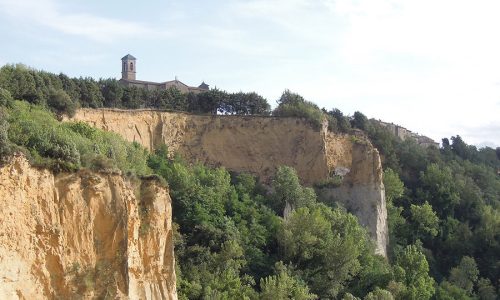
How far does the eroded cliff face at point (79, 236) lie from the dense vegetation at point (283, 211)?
2.82 feet

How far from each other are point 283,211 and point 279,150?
25.5ft

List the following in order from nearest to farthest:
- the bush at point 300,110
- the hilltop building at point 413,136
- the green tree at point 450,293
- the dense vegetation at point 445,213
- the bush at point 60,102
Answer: the bush at point 60,102 → the green tree at point 450,293 → the dense vegetation at point 445,213 → the bush at point 300,110 → the hilltop building at point 413,136

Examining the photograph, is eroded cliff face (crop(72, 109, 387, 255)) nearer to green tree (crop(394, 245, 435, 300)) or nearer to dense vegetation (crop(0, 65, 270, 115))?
dense vegetation (crop(0, 65, 270, 115))

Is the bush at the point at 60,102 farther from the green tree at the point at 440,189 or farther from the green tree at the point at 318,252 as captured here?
the green tree at the point at 440,189

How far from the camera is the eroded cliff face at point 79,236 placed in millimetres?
20328

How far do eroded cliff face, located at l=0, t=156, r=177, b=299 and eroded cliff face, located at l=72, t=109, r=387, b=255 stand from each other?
70.7 ft

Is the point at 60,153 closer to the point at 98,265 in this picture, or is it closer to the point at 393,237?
the point at 98,265

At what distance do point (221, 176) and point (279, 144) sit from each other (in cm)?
985

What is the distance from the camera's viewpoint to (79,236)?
22.9m

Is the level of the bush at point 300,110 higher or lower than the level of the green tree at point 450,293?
higher

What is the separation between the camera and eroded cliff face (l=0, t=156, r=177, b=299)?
20328 millimetres

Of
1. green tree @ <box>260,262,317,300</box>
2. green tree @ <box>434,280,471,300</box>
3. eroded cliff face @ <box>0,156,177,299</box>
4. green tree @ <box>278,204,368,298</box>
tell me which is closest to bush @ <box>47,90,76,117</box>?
green tree @ <box>278,204,368,298</box>

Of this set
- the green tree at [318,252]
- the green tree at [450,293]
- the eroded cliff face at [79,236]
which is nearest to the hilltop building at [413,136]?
the green tree at [450,293]

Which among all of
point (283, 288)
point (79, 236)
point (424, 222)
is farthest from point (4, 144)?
point (424, 222)
